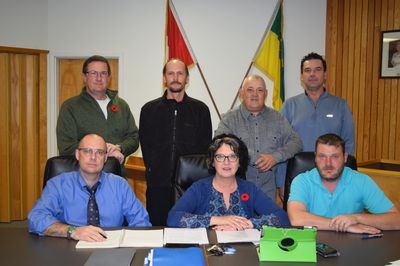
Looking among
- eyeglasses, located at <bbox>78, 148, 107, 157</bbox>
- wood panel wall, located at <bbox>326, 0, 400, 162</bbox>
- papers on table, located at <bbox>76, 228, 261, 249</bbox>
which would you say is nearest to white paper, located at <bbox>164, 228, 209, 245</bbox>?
papers on table, located at <bbox>76, 228, 261, 249</bbox>

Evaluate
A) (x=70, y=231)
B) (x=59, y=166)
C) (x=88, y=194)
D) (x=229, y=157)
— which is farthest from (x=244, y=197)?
(x=59, y=166)

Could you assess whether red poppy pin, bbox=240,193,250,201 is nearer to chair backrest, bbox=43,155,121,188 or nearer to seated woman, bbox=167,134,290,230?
seated woman, bbox=167,134,290,230

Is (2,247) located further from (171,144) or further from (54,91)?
(54,91)

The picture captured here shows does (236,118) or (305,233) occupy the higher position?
(236,118)

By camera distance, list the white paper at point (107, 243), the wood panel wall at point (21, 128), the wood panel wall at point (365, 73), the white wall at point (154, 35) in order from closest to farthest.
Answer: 1. the white paper at point (107, 243)
2. the wood panel wall at point (365, 73)
3. the white wall at point (154, 35)
4. the wood panel wall at point (21, 128)

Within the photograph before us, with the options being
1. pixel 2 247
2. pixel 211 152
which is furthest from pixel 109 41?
pixel 2 247

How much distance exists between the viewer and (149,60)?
5.42m

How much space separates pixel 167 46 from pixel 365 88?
87.0 inches

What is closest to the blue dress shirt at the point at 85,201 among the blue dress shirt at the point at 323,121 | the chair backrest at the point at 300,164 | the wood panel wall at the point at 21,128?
the chair backrest at the point at 300,164

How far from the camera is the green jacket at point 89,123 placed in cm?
316

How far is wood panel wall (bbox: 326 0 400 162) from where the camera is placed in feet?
16.0

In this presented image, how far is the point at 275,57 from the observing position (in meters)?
4.98

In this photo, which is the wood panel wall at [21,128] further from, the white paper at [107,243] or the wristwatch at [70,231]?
the white paper at [107,243]

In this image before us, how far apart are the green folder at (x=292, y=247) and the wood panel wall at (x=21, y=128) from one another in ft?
13.8
